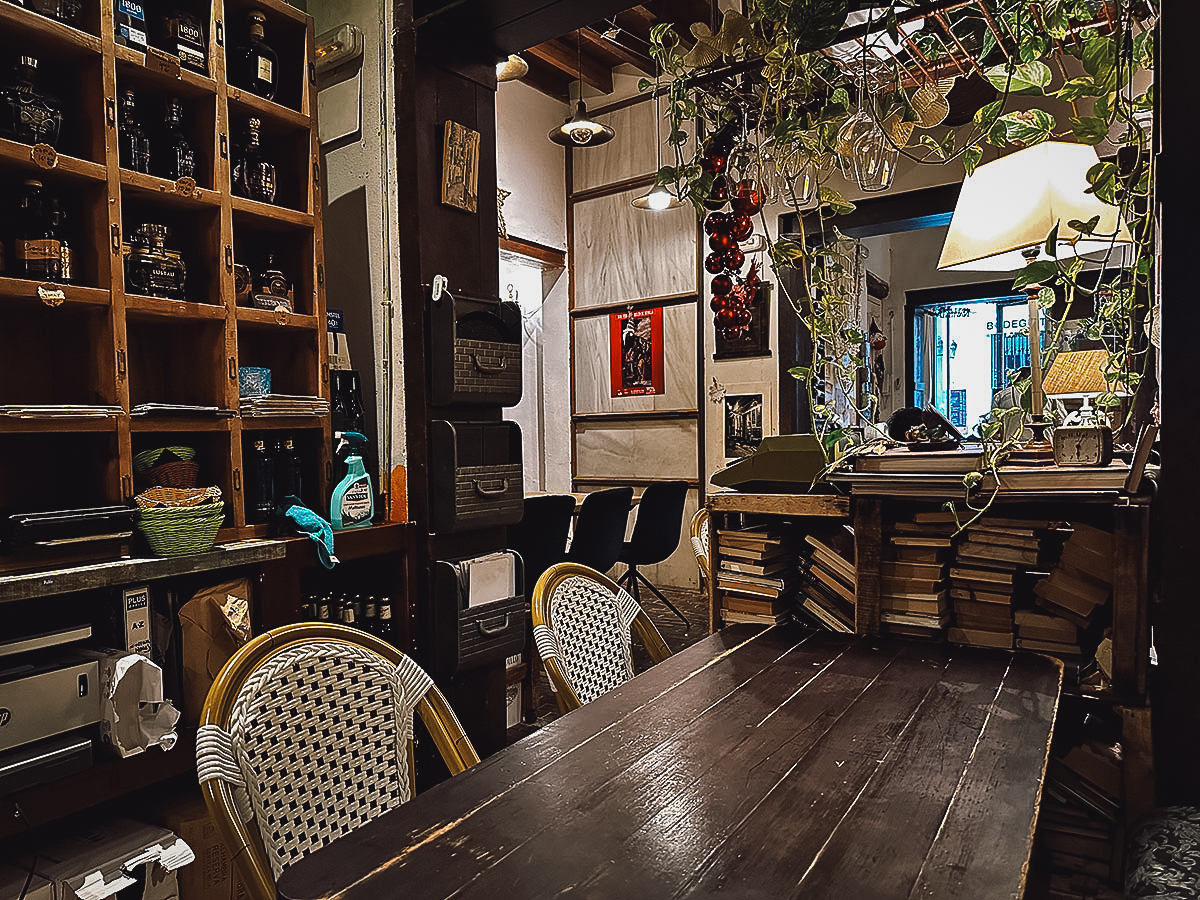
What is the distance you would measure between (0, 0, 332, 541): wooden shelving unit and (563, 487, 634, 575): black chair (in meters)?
1.83

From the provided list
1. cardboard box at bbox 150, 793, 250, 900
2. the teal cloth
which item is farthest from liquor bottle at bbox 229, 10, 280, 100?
cardboard box at bbox 150, 793, 250, 900

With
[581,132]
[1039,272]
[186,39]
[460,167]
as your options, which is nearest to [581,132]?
[581,132]

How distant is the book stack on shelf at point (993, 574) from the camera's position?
1752mm

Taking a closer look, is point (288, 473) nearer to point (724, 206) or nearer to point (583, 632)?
point (583, 632)

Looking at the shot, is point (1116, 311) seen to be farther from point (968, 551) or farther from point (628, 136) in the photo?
point (628, 136)

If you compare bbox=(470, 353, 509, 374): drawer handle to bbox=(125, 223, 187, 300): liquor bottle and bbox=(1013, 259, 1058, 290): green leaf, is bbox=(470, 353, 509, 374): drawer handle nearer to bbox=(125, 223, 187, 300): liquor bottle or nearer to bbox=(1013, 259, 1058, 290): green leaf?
bbox=(125, 223, 187, 300): liquor bottle

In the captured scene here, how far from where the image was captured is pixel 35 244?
6.11 feet

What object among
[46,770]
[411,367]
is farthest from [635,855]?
[411,367]

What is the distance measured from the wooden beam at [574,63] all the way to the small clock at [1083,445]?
4.38 metres

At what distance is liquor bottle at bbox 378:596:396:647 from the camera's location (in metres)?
2.48

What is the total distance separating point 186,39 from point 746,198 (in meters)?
1.54

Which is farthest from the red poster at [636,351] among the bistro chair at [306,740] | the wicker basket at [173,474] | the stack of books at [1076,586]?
the bistro chair at [306,740]

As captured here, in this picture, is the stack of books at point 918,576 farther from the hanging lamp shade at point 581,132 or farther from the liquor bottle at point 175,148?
the hanging lamp shade at point 581,132

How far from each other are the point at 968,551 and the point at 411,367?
1.67m
